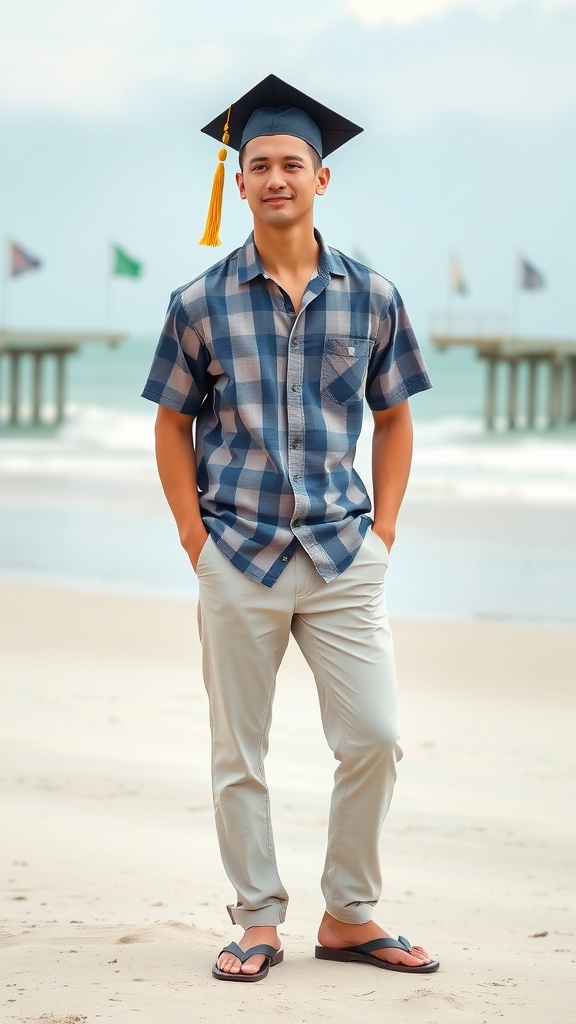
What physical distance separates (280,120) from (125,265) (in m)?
33.7

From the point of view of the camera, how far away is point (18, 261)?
113 feet

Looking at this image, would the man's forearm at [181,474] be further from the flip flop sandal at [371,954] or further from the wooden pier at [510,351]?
the wooden pier at [510,351]

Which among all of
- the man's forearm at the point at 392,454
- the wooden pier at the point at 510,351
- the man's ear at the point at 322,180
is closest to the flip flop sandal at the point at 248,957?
the man's forearm at the point at 392,454

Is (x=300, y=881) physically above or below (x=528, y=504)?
below

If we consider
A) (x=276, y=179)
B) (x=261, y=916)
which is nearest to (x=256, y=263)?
(x=276, y=179)

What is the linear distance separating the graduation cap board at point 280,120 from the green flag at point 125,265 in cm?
3319

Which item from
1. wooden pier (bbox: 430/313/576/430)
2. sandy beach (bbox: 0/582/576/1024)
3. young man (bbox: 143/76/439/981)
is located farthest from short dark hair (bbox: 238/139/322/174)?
wooden pier (bbox: 430/313/576/430)

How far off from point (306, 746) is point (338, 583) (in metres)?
2.68

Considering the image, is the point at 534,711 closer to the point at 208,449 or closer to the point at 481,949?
the point at 481,949

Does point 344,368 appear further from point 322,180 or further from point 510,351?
point 510,351

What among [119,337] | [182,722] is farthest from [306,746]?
[119,337]

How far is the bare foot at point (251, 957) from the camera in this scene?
2777 mm

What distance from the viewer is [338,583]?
2799 mm

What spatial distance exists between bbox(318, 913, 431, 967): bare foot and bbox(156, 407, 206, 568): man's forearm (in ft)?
2.94
